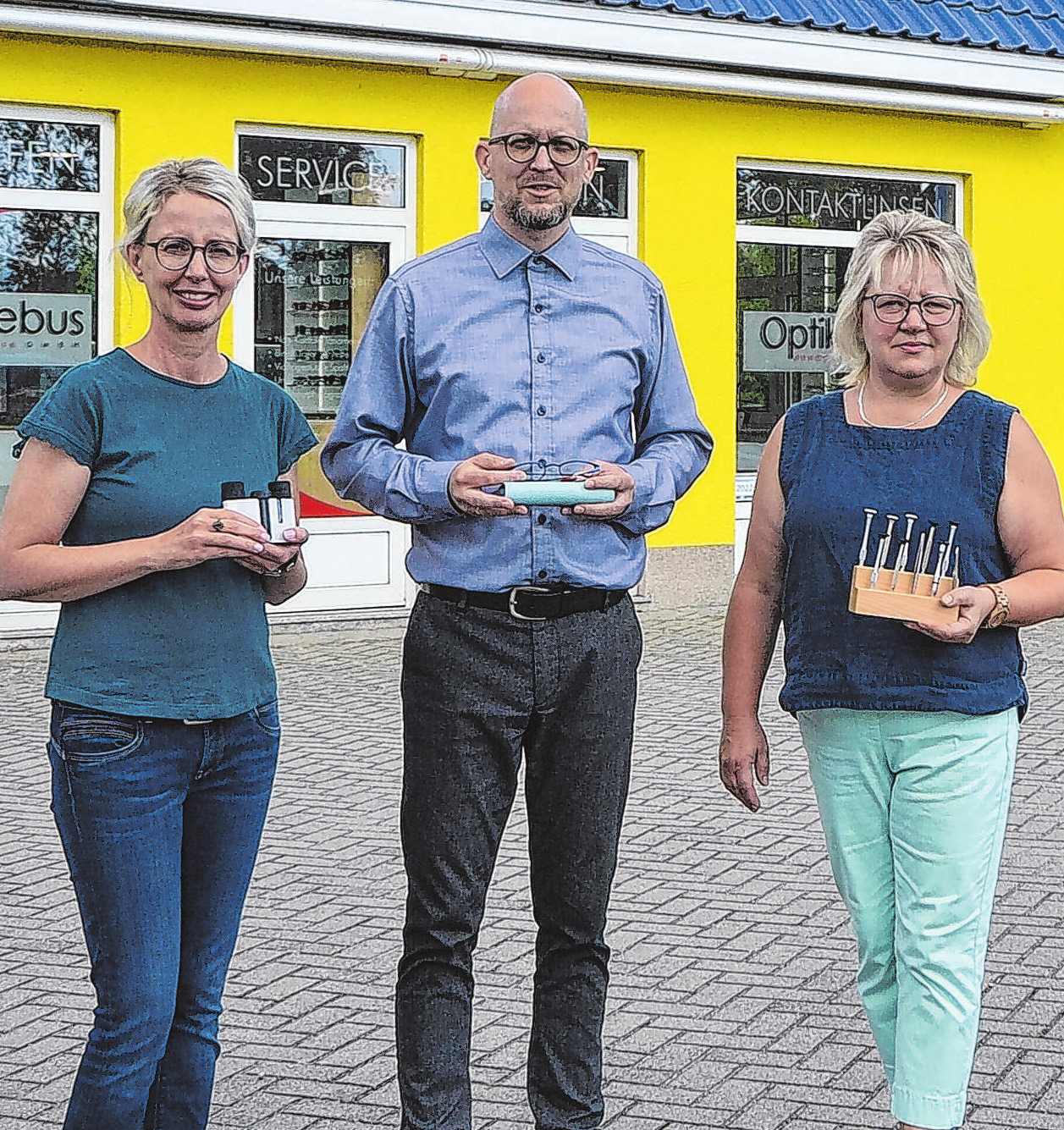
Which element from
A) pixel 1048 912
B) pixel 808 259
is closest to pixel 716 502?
pixel 808 259

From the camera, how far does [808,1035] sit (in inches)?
198

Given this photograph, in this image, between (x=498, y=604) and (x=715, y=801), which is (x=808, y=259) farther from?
(x=498, y=604)

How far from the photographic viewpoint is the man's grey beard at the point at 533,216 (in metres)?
4.04

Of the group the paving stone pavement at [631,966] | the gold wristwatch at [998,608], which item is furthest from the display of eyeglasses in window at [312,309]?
the gold wristwatch at [998,608]

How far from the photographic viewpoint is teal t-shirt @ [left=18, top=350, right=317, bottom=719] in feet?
11.1

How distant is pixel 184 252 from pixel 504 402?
2.72 feet

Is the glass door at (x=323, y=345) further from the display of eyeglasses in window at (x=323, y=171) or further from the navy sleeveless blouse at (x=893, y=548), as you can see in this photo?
the navy sleeveless blouse at (x=893, y=548)

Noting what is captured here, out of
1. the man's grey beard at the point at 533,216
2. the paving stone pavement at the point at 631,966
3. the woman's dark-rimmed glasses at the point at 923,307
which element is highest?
the man's grey beard at the point at 533,216

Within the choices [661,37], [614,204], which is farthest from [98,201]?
[661,37]

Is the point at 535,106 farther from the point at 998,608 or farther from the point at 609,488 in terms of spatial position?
the point at 998,608

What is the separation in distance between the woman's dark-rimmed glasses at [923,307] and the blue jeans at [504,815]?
819 mm

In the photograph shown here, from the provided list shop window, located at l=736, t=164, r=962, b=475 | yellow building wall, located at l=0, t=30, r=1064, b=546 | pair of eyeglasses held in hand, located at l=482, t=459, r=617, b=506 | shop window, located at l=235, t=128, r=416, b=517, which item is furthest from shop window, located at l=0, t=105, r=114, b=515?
pair of eyeglasses held in hand, located at l=482, t=459, r=617, b=506

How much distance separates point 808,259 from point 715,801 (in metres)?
7.68

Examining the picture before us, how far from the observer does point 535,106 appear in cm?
397
